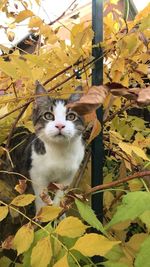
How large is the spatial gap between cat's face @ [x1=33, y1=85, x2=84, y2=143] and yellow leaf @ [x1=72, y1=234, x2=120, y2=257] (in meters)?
0.75

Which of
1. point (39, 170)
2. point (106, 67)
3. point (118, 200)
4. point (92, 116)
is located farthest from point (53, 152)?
point (92, 116)

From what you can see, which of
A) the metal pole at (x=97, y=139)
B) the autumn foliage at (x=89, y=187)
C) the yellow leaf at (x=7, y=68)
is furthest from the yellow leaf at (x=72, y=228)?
the yellow leaf at (x=7, y=68)

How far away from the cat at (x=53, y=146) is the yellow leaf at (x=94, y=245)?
0.73 m

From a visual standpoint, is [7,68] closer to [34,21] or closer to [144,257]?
[34,21]

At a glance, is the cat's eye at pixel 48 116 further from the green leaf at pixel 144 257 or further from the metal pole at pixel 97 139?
the green leaf at pixel 144 257

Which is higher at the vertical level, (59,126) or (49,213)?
(59,126)

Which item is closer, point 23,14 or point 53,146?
point 23,14

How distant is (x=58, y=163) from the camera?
51.8 inches

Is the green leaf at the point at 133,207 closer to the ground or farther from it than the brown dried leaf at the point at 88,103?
closer to the ground

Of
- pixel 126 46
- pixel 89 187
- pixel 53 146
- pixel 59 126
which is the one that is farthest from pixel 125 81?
pixel 53 146

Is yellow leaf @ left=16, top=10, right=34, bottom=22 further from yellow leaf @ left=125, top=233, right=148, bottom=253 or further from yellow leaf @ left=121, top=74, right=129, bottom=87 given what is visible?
yellow leaf @ left=125, top=233, right=148, bottom=253

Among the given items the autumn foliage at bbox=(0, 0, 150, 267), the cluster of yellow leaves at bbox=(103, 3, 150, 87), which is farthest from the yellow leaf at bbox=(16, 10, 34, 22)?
the cluster of yellow leaves at bbox=(103, 3, 150, 87)

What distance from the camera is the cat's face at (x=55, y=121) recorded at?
1268 mm

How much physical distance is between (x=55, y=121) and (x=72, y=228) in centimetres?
78
